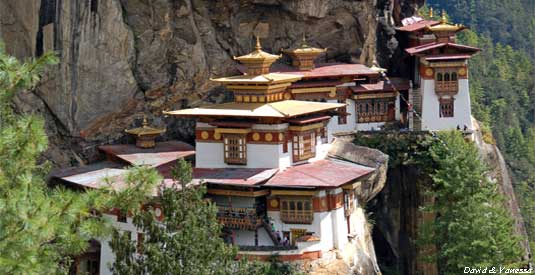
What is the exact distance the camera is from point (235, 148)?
3572 centimetres

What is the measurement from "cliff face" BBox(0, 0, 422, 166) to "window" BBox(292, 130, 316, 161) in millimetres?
5899

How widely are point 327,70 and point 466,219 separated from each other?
9.06 metres

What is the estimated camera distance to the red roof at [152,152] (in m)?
36.7

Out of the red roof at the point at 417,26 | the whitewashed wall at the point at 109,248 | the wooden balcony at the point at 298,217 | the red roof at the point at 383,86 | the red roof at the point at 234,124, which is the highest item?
the red roof at the point at 417,26

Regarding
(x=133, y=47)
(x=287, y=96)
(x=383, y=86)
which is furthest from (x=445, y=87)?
(x=133, y=47)

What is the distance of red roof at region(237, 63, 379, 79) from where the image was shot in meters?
42.3

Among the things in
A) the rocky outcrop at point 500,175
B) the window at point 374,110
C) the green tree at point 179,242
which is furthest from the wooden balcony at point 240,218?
the rocky outcrop at point 500,175

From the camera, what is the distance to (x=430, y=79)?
43406mm

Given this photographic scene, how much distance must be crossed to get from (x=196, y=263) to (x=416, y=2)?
28.1 m

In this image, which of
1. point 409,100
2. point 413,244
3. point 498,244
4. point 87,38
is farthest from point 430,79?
point 87,38

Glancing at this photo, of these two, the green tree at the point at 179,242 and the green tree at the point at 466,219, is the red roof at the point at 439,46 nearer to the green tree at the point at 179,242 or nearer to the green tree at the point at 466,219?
the green tree at the point at 466,219

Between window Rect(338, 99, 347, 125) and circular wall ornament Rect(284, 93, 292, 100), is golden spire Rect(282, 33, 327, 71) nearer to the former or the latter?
circular wall ornament Rect(284, 93, 292, 100)

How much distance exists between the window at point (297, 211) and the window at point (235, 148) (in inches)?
89.7

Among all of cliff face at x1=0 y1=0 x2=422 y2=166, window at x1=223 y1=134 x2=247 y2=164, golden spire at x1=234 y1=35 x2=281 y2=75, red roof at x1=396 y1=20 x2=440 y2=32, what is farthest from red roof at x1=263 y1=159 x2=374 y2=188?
red roof at x1=396 y1=20 x2=440 y2=32
